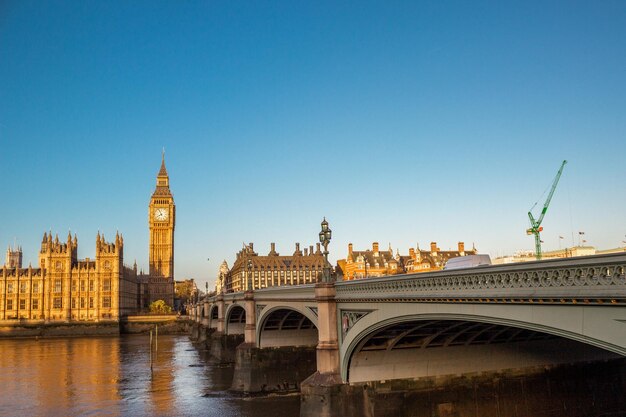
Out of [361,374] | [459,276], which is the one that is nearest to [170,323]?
[361,374]

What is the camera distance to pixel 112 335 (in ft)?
413

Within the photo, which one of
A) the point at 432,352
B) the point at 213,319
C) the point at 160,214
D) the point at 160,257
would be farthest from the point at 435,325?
the point at 160,214

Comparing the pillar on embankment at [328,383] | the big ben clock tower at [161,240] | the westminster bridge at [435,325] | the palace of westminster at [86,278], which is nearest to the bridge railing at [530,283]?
the westminster bridge at [435,325]

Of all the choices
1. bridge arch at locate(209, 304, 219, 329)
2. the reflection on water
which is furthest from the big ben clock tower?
the reflection on water

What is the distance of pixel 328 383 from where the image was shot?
27.3 meters

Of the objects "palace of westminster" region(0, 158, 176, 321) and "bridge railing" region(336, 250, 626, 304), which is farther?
"palace of westminster" region(0, 158, 176, 321)

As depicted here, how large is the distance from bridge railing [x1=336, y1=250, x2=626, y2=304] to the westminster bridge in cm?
3

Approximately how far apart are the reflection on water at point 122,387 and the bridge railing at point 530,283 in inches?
771

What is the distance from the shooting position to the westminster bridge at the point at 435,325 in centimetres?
1330

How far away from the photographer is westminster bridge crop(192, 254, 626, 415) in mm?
13305

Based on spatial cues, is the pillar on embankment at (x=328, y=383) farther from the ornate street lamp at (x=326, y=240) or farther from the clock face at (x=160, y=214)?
the clock face at (x=160, y=214)

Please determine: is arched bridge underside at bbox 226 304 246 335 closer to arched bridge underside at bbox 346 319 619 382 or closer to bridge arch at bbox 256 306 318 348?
bridge arch at bbox 256 306 318 348

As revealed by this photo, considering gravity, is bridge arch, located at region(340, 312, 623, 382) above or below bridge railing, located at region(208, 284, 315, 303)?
below

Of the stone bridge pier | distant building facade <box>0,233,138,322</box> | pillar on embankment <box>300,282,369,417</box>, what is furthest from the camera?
distant building facade <box>0,233,138,322</box>
